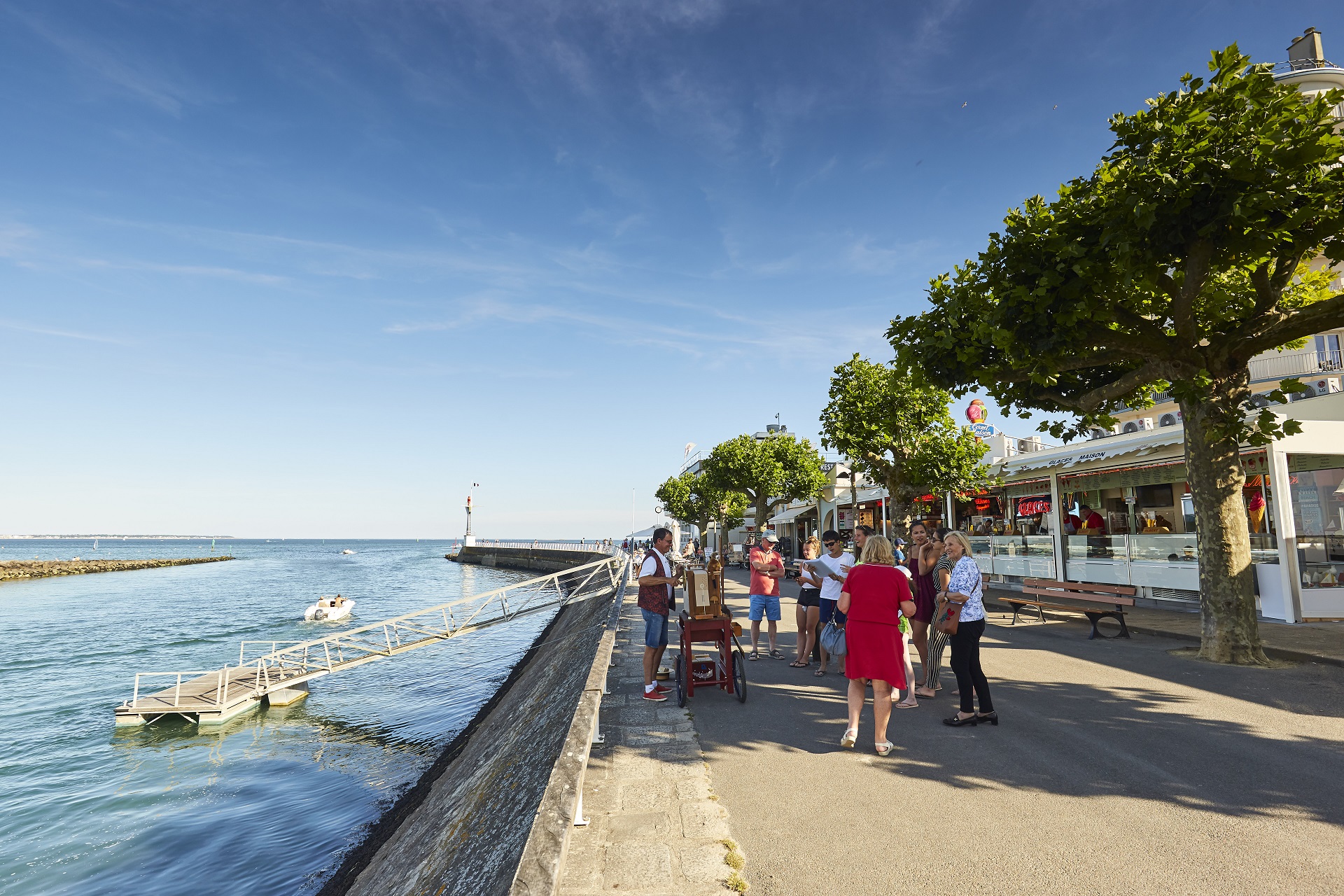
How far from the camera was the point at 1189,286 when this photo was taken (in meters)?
8.61

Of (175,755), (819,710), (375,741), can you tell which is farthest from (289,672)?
(819,710)

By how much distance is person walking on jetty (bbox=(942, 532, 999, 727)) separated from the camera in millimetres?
6270

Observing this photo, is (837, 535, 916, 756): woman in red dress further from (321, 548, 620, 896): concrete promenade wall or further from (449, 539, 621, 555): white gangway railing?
(449, 539, 621, 555): white gangway railing

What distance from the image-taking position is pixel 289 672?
1700cm

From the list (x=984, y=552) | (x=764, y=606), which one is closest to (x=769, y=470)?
(x=984, y=552)

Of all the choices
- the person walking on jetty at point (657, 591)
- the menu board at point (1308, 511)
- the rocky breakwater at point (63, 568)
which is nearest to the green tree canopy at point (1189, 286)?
the menu board at point (1308, 511)

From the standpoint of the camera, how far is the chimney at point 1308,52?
95.4ft

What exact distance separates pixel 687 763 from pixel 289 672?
15.3m

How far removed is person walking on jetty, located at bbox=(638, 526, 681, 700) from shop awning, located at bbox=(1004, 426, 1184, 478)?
477 inches

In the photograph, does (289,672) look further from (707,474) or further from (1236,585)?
(707,474)

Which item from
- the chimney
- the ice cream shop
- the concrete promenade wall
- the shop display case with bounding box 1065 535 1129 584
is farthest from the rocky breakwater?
the chimney

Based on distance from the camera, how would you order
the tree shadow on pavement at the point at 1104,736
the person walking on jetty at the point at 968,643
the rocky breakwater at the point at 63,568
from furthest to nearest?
the rocky breakwater at the point at 63,568 < the person walking on jetty at the point at 968,643 < the tree shadow on pavement at the point at 1104,736

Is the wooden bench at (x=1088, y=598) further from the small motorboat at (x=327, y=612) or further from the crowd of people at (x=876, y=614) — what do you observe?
the small motorboat at (x=327, y=612)

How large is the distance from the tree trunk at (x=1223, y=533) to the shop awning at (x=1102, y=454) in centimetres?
517
